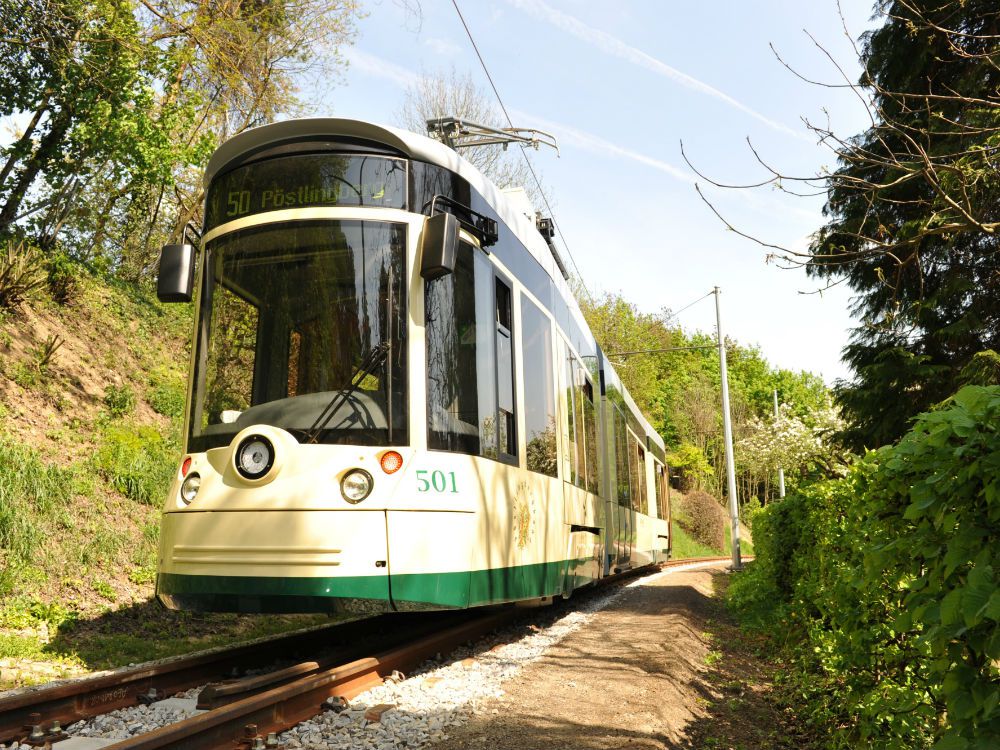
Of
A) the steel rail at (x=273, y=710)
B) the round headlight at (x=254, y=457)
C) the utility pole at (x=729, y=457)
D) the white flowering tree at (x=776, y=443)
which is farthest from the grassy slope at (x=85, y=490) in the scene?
the white flowering tree at (x=776, y=443)

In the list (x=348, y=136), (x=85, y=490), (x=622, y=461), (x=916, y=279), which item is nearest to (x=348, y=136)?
(x=348, y=136)

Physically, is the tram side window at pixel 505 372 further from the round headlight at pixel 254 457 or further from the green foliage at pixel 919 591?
the green foliage at pixel 919 591

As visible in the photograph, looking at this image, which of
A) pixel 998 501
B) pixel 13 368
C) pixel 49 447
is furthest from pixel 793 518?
pixel 13 368

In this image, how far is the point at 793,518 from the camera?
9508 millimetres

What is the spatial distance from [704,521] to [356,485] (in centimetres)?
3794

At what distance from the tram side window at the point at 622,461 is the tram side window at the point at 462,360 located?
19.0 ft

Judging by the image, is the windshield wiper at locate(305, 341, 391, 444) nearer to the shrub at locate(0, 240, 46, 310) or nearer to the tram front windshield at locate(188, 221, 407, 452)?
the tram front windshield at locate(188, 221, 407, 452)

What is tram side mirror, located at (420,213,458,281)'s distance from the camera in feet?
19.0

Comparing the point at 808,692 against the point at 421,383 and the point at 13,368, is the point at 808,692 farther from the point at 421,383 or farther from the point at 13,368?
the point at 13,368

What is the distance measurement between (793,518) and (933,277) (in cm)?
435

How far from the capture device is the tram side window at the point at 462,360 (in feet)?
19.2

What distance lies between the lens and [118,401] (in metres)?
13.8

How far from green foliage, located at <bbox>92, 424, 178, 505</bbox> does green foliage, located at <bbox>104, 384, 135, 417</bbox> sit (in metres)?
0.51

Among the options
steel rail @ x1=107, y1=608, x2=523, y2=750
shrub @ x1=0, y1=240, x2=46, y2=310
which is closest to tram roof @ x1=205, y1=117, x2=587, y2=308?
steel rail @ x1=107, y1=608, x2=523, y2=750
